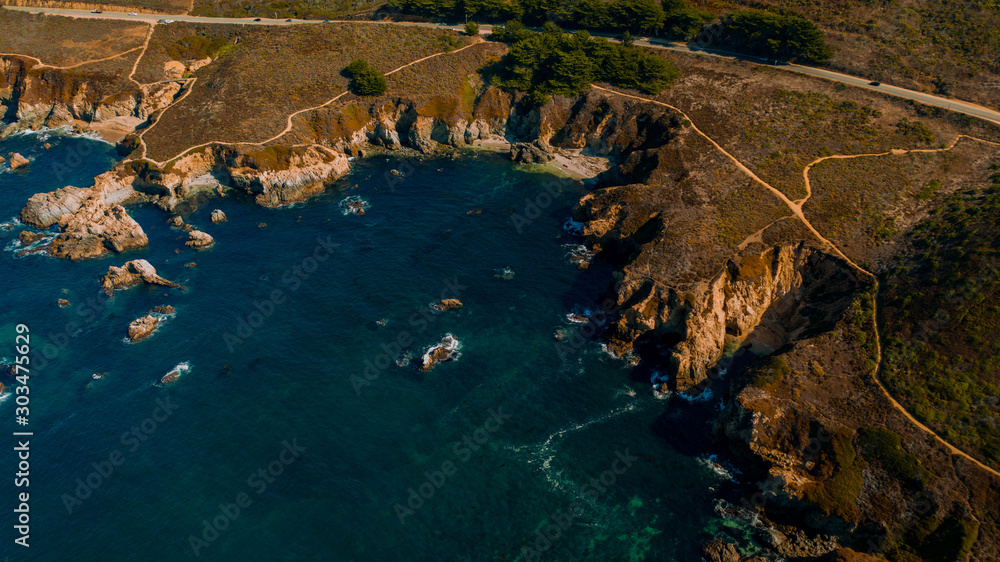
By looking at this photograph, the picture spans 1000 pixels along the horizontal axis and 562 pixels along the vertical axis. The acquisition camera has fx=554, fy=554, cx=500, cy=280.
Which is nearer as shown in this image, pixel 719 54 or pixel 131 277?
pixel 131 277

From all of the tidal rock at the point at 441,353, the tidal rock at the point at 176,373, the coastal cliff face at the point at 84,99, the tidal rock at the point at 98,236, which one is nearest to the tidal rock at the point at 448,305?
the tidal rock at the point at 441,353

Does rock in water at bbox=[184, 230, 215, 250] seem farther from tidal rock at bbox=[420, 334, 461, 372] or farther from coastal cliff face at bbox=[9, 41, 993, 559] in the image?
tidal rock at bbox=[420, 334, 461, 372]

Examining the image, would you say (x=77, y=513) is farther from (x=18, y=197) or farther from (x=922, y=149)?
(x=922, y=149)

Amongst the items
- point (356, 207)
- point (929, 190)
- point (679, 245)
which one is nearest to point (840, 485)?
point (679, 245)

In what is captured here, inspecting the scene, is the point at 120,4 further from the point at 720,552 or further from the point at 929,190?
the point at 929,190

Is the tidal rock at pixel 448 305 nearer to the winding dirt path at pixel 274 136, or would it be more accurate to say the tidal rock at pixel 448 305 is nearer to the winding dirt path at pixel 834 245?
the winding dirt path at pixel 834 245

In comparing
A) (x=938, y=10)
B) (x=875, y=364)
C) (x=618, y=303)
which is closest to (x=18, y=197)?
(x=618, y=303)
